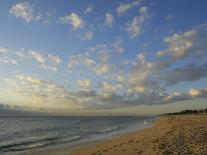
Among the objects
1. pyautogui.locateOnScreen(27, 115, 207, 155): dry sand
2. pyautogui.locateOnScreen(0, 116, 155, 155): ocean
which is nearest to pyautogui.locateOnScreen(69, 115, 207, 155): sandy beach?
pyautogui.locateOnScreen(27, 115, 207, 155): dry sand

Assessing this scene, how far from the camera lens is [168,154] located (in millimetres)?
15047

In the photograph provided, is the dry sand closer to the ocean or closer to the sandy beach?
the sandy beach

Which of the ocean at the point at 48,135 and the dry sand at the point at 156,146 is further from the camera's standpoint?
the ocean at the point at 48,135

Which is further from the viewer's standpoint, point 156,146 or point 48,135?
point 48,135

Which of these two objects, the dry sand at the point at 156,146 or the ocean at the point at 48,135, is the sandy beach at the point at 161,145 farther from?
the ocean at the point at 48,135

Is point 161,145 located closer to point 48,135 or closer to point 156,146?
point 156,146

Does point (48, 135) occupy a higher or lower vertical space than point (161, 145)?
lower

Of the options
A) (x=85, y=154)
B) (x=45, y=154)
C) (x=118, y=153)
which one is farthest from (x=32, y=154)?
(x=118, y=153)

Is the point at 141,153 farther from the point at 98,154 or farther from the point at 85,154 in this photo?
the point at 85,154

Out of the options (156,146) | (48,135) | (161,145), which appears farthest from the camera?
(48,135)

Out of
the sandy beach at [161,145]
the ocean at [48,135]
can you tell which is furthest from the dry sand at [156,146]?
the ocean at [48,135]

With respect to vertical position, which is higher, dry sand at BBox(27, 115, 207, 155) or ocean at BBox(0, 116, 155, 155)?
dry sand at BBox(27, 115, 207, 155)

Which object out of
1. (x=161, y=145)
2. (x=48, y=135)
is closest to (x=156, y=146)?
(x=161, y=145)

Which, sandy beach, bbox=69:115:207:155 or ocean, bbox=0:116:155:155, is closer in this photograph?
sandy beach, bbox=69:115:207:155
